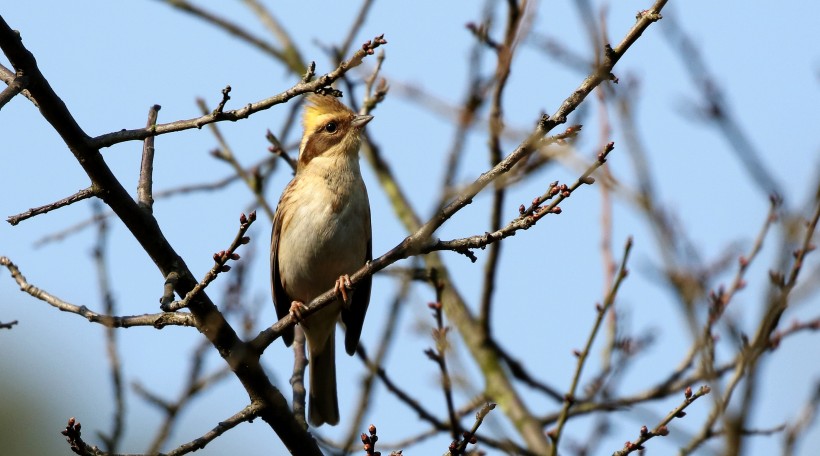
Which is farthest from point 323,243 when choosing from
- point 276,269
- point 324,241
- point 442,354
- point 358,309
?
point 442,354

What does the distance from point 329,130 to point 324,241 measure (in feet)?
3.66

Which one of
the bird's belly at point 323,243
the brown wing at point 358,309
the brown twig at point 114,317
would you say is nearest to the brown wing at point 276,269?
the bird's belly at point 323,243

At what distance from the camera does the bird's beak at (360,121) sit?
26.7 ft

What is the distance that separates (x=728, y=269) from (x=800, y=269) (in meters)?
1.28

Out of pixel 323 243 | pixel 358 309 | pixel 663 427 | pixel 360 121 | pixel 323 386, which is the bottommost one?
pixel 663 427

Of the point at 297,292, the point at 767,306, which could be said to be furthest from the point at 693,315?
the point at 297,292

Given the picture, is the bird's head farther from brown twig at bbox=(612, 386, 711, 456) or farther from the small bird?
brown twig at bbox=(612, 386, 711, 456)

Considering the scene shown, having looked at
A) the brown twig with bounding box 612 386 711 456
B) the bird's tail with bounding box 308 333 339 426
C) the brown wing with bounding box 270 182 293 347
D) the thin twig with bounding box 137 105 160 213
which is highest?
the brown wing with bounding box 270 182 293 347

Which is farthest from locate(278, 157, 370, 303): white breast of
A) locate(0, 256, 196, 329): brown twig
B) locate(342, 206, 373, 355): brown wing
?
locate(0, 256, 196, 329): brown twig

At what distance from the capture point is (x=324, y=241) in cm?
760

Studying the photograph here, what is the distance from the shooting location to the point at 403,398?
22.5ft

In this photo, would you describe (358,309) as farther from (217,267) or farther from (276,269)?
(217,267)

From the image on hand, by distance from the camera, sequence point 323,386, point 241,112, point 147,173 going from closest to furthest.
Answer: point 241,112
point 147,173
point 323,386

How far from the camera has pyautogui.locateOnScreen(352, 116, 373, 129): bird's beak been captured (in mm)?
8141
